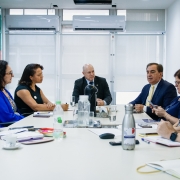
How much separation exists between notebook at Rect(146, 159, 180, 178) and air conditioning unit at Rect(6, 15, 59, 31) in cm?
580

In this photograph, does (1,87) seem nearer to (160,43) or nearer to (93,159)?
(93,159)

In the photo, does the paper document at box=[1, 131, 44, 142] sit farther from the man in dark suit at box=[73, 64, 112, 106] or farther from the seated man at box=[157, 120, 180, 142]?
the man in dark suit at box=[73, 64, 112, 106]

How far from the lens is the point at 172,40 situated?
6191 mm

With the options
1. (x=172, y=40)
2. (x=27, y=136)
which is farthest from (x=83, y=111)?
(x=172, y=40)

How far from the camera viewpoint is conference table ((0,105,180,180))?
1211 millimetres

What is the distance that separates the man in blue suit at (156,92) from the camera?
148 inches

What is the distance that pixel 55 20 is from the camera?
263 inches

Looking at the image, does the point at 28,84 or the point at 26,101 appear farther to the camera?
the point at 28,84

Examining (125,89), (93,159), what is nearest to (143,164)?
(93,159)

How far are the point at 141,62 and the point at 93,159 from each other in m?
5.62

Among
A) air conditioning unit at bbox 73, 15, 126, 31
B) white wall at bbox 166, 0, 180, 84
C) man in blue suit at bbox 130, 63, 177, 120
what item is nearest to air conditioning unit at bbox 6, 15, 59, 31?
air conditioning unit at bbox 73, 15, 126, 31

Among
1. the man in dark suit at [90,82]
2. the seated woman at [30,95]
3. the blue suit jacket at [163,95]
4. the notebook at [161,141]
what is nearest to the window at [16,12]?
the man in dark suit at [90,82]

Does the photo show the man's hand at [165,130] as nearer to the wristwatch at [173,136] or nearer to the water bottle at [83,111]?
the wristwatch at [173,136]

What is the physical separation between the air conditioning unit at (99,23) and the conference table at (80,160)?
5009mm
